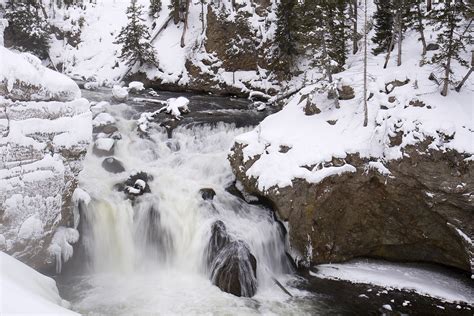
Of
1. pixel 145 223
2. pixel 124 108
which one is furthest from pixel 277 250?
pixel 124 108

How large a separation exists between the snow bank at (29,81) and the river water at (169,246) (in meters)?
3.46

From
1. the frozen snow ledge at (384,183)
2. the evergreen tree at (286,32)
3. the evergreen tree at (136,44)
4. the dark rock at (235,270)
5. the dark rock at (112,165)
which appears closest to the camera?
the dark rock at (235,270)

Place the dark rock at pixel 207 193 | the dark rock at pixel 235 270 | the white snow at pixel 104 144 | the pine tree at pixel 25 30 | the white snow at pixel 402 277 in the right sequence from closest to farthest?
the dark rock at pixel 235 270, the white snow at pixel 402 277, the dark rock at pixel 207 193, the white snow at pixel 104 144, the pine tree at pixel 25 30

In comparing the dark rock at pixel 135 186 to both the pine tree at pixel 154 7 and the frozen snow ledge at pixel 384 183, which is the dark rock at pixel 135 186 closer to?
the frozen snow ledge at pixel 384 183

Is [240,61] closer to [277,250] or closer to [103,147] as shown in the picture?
[103,147]

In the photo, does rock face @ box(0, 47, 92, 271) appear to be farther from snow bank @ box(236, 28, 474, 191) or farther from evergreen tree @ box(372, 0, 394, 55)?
evergreen tree @ box(372, 0, 394, 55)

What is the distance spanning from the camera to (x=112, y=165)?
12.9m

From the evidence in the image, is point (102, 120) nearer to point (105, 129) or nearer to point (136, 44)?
point (105, 129)

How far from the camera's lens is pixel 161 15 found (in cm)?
3469

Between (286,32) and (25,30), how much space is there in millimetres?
21038

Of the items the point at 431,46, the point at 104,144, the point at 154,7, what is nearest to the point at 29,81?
Result: the point at 104,144

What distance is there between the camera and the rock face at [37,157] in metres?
7.76

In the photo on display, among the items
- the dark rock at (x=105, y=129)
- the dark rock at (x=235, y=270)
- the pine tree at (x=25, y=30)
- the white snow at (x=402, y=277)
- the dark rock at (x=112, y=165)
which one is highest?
the pine tree at (x=25, y=30)

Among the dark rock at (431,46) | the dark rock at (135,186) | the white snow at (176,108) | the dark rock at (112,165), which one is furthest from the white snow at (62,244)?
the dark rock at (431,46)
